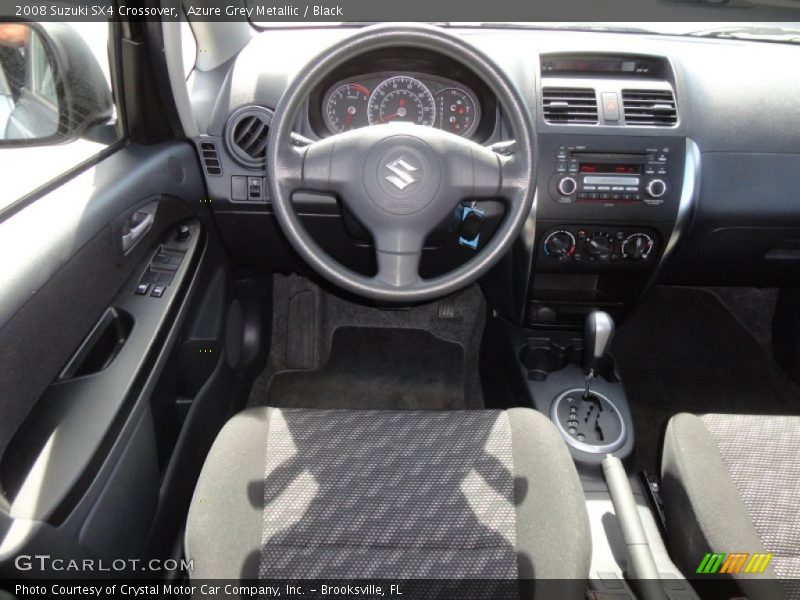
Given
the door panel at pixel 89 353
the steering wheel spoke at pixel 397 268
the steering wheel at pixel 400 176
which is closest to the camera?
the door panel at pixel 89 353

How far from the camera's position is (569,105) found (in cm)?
175

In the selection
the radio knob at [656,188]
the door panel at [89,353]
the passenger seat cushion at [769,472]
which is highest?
the radio knob at [656,188]

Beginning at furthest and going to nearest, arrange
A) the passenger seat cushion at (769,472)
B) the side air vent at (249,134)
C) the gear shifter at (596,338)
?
the side air vent at (249,134), the gear shifter at (596,338), the passenger seat cushion at (769,472)

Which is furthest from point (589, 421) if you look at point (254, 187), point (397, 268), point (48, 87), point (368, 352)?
point (48, 87)

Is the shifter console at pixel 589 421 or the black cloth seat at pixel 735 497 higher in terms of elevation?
the black cloth seat at pixel 735 497

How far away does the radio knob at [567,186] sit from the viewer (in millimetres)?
1751

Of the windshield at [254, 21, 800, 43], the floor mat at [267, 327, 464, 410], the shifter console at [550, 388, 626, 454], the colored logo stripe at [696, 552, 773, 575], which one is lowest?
the floor mat at [267, 327, 464, 410]

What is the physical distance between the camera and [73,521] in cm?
111

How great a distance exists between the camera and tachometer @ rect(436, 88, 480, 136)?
5.71 feet

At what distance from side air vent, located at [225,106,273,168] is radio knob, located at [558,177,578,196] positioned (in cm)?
85

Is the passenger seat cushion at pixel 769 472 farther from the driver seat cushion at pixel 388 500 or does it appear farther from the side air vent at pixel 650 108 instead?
the side air vent at pixel 650 108

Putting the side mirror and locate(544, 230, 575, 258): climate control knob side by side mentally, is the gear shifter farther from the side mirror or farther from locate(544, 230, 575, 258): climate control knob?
the side mirror

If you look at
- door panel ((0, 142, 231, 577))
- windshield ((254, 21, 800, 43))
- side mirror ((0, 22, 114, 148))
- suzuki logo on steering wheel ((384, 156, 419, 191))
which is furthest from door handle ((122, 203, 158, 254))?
windshield ((254, 21, 800, 43))

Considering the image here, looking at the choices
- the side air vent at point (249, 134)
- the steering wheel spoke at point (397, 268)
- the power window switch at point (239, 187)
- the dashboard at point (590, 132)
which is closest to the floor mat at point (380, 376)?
the dashboard at point (590, 132)
